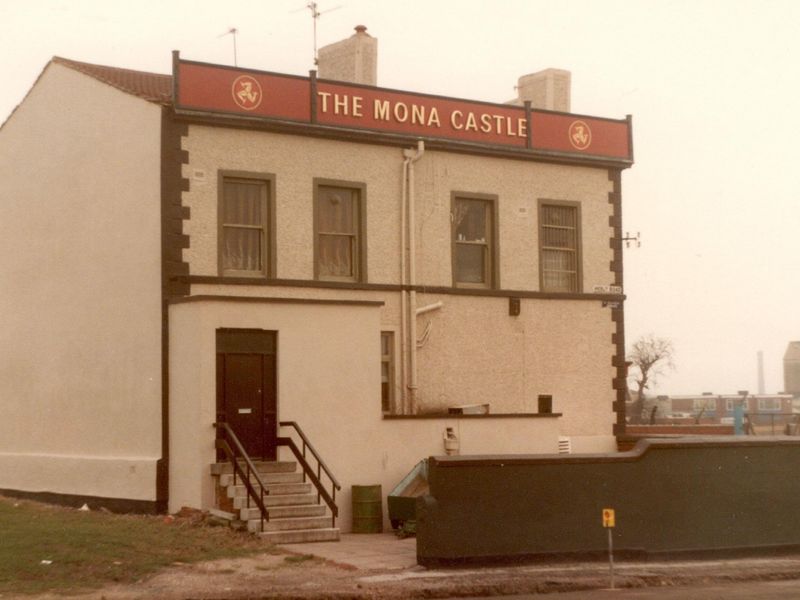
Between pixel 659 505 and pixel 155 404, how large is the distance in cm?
Answer: 917

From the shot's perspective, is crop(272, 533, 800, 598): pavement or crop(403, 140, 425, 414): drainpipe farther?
crop(403, 140, 425, 414): drainpipe

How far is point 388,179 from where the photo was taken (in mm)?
26672

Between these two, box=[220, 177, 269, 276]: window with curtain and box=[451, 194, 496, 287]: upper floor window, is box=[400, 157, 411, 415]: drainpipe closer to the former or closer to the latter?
box=[451, 194, 496, 287]: upper floor window

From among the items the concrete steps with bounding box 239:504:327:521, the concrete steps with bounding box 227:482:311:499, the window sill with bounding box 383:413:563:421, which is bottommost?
the concrete steps with bounding box 239:504:327:521

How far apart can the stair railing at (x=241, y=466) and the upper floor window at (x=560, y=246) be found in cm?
913

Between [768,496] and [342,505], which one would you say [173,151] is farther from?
[768,496]

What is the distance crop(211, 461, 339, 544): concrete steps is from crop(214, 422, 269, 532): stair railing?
0.45 feet

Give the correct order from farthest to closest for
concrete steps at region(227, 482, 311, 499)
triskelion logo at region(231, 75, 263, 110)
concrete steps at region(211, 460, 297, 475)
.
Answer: triskelion logo at region(231, 75, 263, 110) < concrete steps at region(211, 460, 297, 475) < concrete steps at region(227, 482, 311, 499)

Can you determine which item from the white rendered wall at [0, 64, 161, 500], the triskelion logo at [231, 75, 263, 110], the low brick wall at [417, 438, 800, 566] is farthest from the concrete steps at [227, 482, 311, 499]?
the triskelion logo at [231, 75, 263, 110]

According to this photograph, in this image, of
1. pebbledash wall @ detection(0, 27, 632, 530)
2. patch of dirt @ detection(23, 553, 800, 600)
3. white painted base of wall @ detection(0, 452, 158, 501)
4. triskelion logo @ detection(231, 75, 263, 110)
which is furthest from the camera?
triskelion logo @ detection(231, 75, 263, 110)

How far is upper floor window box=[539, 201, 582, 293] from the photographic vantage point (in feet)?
93.9

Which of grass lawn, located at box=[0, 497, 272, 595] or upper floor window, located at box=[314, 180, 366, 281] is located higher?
upper floor window, located at box=[314, 180, 366, 281]

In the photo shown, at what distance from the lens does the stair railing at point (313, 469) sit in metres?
21.5

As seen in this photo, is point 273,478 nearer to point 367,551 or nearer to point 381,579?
point 367,551
